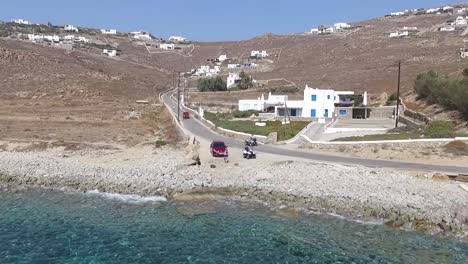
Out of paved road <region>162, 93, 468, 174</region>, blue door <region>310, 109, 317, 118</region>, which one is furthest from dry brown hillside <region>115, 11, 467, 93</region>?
paved road <region>162, 93, 468, 174</region>

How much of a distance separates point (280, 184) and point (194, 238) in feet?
30.9

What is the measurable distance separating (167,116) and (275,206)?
49126mm

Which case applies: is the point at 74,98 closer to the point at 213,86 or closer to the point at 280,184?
the point at 213,86

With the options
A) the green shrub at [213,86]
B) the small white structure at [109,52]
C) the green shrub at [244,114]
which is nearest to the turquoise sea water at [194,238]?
the green shrub at [244,114]

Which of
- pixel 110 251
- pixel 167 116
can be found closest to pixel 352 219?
pixel 110 251

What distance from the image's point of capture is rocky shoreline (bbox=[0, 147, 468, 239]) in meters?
25.8

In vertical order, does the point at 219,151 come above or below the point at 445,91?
below

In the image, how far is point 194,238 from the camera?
22516 millimetres

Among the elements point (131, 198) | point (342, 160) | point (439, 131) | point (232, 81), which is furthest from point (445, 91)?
point (232, 81)

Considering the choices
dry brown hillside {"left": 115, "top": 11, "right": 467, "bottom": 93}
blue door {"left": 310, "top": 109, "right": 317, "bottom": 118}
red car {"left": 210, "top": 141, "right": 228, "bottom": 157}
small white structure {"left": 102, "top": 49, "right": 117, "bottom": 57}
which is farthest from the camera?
small white structure {"left": 102, "top": 49, "right": 117, "bottom": 57}

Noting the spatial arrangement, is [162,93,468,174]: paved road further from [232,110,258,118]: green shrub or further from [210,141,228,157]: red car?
[232,110,258,118]: green shrub

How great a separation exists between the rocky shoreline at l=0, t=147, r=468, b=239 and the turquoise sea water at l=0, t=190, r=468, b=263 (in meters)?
1.78

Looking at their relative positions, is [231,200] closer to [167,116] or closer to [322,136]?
[322,136]

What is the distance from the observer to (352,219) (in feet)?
83.5
